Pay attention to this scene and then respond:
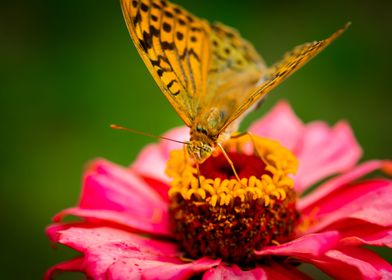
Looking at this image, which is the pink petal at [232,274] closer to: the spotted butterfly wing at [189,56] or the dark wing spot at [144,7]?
the spotted butterfly wing at [189,56]

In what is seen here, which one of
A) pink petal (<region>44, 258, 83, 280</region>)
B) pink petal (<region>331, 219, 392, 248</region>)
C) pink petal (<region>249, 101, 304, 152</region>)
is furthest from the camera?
pink petal (<region>249, 101, 304, 152</region>)

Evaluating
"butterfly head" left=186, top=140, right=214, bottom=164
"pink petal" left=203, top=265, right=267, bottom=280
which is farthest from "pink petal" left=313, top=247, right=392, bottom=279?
"butterfly head" left=186, top=140, right=214, bottom=164

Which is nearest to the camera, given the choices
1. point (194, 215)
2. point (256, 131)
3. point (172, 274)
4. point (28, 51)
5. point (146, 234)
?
point (172, 274)

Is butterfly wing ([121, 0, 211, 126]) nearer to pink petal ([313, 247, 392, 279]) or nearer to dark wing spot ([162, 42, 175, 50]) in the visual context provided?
dark wing spot ([162, 42, 175, 50])

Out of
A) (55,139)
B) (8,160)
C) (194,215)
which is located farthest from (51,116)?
(194,215)

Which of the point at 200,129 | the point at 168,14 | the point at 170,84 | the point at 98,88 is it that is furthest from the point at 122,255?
the point at 98,88

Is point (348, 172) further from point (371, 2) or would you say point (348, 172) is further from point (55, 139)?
point (371, 2)
